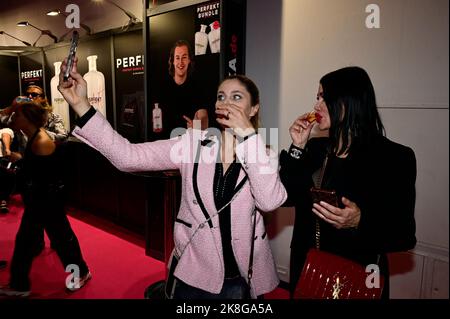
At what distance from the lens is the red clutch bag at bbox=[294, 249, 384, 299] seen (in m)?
1.16

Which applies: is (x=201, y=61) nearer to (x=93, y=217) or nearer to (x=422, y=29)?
(x=422, y=29)

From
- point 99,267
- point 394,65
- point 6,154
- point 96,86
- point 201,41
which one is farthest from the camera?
point 96,86

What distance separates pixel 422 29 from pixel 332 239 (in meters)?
1.27

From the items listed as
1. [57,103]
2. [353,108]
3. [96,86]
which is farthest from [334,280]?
[57,103]

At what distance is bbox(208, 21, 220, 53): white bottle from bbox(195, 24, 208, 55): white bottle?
0.16 ft

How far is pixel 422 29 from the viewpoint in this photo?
1792mm

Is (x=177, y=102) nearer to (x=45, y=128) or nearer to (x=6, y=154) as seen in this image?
(x=45, y=128)

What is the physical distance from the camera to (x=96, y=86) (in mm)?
3484

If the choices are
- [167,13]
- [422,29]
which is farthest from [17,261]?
[422,29]

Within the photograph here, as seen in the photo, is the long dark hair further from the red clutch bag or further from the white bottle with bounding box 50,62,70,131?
the white bottle with bounding box 50,62,70,131

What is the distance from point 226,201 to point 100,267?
2.03 metres

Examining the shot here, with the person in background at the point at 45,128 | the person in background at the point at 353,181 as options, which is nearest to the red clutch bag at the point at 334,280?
the person in background at the point at 353,181

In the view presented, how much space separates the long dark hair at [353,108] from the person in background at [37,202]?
1.75 meters

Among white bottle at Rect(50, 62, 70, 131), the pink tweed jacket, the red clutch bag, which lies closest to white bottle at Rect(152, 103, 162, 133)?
white bottle at Rect(50, 62, 70, 131)
